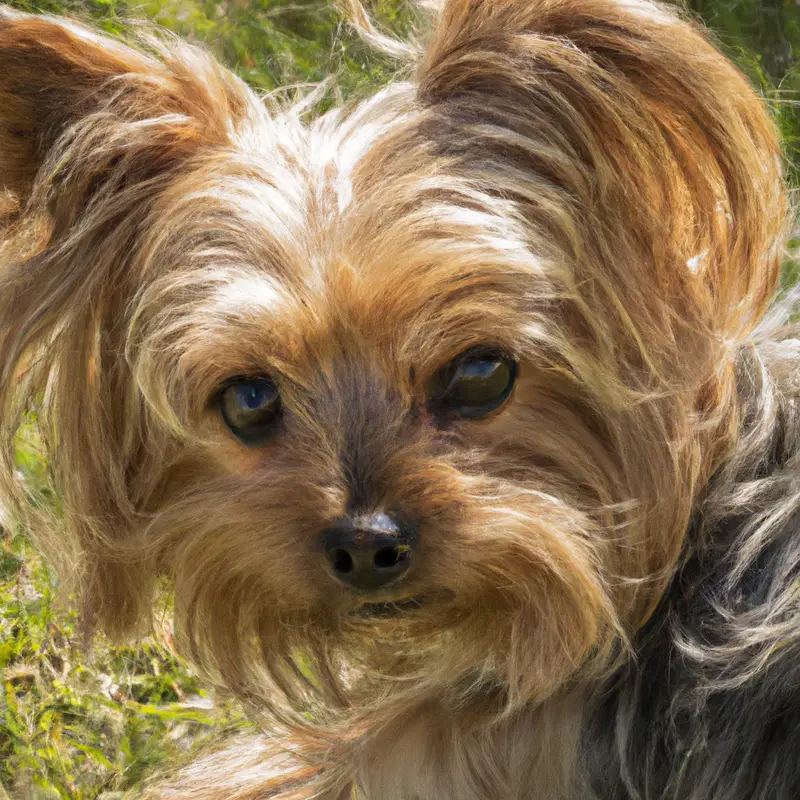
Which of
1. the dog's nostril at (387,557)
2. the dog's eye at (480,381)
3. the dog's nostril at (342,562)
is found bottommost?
the dog's nostril at (342,562)

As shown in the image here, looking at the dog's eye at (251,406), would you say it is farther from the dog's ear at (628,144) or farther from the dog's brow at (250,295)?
the dog's ear at (628,144)

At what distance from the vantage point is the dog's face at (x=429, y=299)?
95.9 inches

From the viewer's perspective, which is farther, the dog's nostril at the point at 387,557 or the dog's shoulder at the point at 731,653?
the dog's shoulder at the point at 731,653

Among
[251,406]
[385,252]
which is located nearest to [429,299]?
[385,252]

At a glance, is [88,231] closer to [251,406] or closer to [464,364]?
[251,406]

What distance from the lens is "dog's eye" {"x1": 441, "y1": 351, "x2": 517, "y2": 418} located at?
2.55 meters

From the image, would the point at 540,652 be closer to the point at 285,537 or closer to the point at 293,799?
the point at 285,537

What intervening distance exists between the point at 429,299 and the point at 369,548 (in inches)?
18.1

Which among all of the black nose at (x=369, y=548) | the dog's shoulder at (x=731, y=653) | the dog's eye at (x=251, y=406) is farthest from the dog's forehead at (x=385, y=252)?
the dog's shoulder at (x=731, y=653)

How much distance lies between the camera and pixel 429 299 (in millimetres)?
2436

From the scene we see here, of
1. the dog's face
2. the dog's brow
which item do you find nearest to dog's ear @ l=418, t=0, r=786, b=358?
the dog's face

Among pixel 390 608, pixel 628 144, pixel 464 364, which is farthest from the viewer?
pixel 390 608

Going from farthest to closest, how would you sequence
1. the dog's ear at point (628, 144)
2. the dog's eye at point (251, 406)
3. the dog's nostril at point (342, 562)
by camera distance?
the dog's eye at point (251, 406) < the dog's nostril at point (342, 562) < the dog's ear at point (628, 144)

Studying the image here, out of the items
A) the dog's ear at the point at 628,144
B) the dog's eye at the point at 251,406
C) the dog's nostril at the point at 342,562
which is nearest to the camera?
the dog's ear at the point at 628,144
